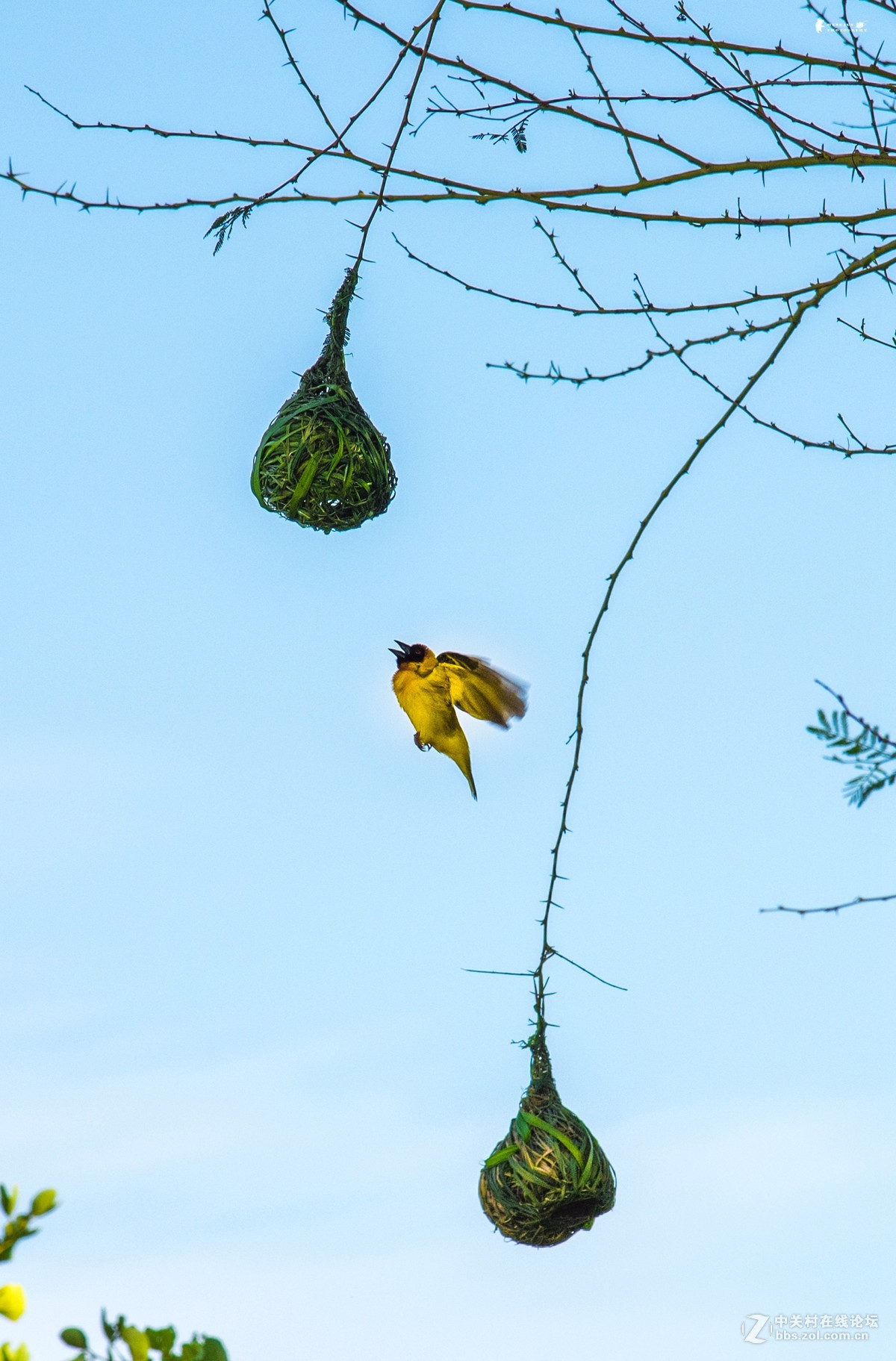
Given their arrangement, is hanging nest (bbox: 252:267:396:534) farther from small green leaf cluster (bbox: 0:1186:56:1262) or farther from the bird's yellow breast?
small green leaf cluster (bbox: 0:1186:56:1262)

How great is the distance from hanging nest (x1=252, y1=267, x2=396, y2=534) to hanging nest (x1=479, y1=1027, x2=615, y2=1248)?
3.44ft

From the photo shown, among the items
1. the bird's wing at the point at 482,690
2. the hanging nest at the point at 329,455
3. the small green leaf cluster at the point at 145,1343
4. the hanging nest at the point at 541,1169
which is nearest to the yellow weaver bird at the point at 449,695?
the bird's wing at the point at 482,690

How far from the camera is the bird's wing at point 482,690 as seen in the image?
280 centimetres

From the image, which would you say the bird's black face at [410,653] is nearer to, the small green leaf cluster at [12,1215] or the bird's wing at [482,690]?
the bird's wing at [482,690]

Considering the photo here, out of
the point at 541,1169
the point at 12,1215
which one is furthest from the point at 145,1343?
the point at 541,1169

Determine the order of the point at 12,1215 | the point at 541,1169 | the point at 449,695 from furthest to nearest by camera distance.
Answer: the point at 449,695 < the point at 541,1169 < the point at 12,1215

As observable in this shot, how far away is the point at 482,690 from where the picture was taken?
280cm

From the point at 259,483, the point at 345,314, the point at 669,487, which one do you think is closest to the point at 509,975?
the point at 669,487

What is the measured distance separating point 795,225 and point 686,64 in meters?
0.36

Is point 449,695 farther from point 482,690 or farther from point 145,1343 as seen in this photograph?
point 145,1343

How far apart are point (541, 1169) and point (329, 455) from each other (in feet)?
4.49

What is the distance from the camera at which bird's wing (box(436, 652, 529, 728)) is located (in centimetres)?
280

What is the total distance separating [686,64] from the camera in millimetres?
2303

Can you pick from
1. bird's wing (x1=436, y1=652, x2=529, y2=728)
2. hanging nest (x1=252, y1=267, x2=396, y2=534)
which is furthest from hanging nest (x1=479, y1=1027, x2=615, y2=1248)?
hanging nest (x1=252, y1=267, x2=396, y2=534)
